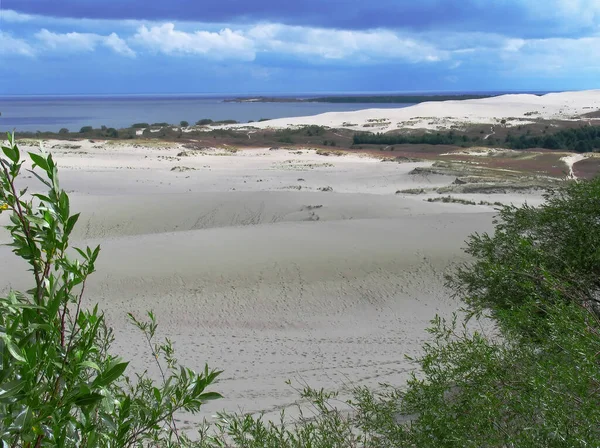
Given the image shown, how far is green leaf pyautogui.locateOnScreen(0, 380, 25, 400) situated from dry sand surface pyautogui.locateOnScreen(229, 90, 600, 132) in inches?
1589

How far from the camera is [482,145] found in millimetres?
31844

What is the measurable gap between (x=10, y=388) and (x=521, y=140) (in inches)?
1303

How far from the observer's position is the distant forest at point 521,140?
3009cm

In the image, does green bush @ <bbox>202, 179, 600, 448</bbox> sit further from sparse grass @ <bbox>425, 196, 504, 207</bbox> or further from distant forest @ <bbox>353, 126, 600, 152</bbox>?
distant forest @ <bbox>353, 126, 600, 152</bbox>

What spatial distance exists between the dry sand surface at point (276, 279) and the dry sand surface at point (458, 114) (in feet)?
81.7

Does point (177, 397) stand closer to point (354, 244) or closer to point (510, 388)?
point (510, 388)

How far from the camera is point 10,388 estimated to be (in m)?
1.50

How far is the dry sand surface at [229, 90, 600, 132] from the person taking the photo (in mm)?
43594

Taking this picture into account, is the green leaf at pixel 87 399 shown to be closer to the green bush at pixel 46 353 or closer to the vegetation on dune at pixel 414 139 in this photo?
the green bush at pixel 46 353

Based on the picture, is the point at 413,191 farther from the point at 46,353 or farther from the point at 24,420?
the point at 24,420

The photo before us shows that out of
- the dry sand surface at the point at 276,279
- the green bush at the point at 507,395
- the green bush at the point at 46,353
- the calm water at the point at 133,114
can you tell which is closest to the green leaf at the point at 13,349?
the green bush at the point at 46,353

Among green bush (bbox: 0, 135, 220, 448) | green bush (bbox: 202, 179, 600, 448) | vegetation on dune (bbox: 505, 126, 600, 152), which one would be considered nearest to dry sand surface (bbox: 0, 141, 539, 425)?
green bush (bbox: 202, 179, 600, 448)

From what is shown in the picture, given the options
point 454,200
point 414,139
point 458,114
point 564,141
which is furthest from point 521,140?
point 458,114

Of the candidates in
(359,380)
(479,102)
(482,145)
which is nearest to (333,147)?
(482,145)
